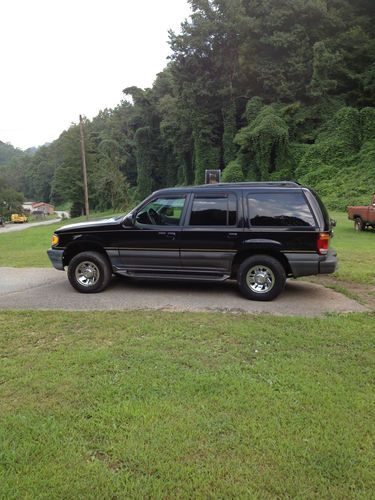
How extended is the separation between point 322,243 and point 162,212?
2690mm

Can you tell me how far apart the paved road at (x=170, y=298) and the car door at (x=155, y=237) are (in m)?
0.54

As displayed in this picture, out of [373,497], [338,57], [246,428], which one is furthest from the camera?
[338,57]

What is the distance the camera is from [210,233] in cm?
641

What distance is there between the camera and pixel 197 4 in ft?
147

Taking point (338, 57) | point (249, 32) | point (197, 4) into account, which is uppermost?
point (197, 4)

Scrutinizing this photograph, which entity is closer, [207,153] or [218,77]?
[218,77]

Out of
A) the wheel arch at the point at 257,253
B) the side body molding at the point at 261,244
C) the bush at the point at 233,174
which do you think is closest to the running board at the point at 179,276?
the wheel arch at the point at 257,253

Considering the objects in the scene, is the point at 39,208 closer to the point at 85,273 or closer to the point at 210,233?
the point at 85,273

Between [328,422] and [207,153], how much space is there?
49778 millimetres

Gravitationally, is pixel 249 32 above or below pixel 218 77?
above

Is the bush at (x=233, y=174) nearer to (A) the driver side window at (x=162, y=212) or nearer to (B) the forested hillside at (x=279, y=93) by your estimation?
(B) the forested hillside at (x=279, y=93)

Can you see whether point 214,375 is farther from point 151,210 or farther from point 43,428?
point 151,210

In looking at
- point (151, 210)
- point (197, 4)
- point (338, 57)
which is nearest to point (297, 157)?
point (338, 57)

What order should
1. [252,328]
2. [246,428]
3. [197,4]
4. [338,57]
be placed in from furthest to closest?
[197,4], [338,57], [252,328], [246,428]
